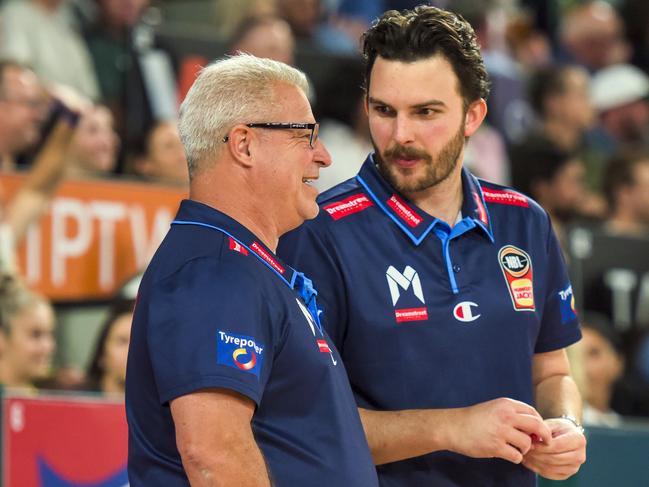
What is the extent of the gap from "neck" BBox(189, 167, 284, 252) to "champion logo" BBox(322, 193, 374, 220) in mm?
482

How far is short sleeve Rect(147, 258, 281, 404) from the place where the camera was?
2572mm

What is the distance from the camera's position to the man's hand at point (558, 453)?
3.11 meters

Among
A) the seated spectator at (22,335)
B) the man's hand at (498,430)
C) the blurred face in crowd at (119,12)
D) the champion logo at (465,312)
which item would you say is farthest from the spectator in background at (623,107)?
the man's hand at (498,430)

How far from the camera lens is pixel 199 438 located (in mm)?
2537

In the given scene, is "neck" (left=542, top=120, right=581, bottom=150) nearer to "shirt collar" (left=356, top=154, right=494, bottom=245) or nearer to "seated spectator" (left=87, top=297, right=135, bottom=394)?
"seated spectator" (left=87, top=297, right=135, bottom=394)

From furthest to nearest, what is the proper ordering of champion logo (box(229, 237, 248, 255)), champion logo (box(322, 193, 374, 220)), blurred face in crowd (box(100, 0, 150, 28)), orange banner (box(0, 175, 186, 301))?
1. blurred face in crowd (box(100, 0, 150, 28))
2. orange banner (box(0, 175, 186, 301))
3. champion logo (box(322, 193, 374, 220))
4. champion logo (box(229, 237, 248, 255))

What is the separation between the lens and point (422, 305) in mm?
3285

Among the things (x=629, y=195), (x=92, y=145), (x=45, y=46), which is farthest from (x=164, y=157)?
(x=629, y=195)

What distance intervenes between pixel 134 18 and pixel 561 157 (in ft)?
10.2

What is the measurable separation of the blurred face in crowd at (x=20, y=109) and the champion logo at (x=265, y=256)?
4017mm

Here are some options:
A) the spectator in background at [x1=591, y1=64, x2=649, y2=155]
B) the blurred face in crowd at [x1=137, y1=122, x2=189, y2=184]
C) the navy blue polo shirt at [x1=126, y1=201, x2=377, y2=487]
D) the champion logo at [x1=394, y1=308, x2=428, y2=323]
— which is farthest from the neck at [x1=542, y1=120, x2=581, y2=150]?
the navy blue polo shirt at [x1=126, y1=201, x2=377, y2=487]

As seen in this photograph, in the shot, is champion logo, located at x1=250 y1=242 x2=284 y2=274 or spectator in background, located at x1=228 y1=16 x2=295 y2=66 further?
spectator in background, located at x1=228 y1=16 x2=295 y2=66

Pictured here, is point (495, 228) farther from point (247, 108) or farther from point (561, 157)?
point (561, 157)

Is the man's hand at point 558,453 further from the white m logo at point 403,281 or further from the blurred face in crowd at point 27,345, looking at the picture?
the blurred face in crowd at point 27,345
